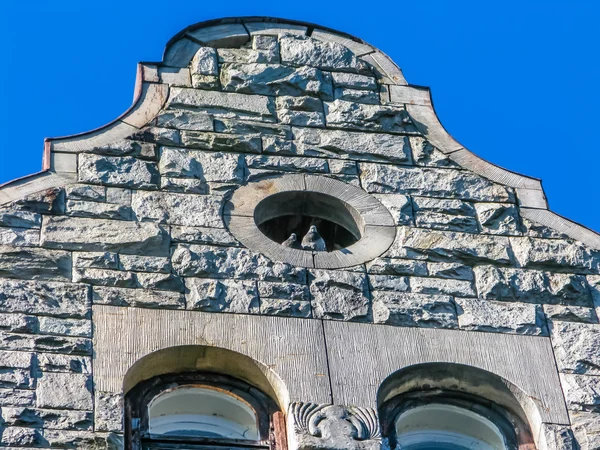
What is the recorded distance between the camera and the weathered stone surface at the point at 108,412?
1288 cm

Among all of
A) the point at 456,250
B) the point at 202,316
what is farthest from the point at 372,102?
the point at 202,316

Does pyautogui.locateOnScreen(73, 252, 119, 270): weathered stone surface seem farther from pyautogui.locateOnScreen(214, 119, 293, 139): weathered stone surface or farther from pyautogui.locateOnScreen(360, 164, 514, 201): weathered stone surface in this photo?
pyautogui.locateOnScreen(360, 164, 514, 201): weathered stone surface

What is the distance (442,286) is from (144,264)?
7.43ft

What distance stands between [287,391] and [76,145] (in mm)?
3040

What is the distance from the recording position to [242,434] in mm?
13672

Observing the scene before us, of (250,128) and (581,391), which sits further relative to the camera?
(250,128)

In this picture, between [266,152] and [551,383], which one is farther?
[266,152]

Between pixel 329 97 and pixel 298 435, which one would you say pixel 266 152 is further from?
pixel 298 435

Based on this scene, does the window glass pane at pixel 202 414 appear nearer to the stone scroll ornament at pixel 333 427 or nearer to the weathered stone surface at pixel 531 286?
the stone scroll ornament at pixel 333 427

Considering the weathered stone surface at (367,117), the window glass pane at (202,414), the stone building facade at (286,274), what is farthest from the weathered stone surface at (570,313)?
the window glass pane at (202,414)

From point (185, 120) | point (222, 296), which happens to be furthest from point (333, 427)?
point (185, 120)

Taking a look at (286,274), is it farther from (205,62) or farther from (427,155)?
(205,62)

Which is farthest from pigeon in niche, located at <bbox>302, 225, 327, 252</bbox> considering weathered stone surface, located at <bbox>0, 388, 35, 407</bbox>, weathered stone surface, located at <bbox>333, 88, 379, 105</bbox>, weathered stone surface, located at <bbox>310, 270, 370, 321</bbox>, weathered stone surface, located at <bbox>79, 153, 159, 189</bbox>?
→ weathered stone surface, located at <bbox>0, 388, 35, 407</bbox>

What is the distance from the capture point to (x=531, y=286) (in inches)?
580
